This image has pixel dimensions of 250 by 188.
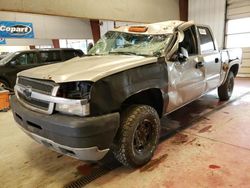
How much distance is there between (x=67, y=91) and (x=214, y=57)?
2903 mm

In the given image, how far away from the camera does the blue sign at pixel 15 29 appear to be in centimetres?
1163

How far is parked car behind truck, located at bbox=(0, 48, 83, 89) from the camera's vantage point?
22.5ft

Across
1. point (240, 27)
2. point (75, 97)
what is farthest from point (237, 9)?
point (75, 97)

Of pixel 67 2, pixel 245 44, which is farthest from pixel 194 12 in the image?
pixel 67 2

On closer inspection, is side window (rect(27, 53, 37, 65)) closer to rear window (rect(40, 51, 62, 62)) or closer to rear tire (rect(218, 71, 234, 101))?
rear window (rect(40, 51, 62, 62))

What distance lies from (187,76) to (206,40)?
1.13 meters

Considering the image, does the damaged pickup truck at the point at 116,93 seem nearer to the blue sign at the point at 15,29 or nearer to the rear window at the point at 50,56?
the rear window at the point at 50,56

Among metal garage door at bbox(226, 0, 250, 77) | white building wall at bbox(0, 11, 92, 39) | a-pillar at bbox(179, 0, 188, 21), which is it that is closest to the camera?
metal garage door at bbox(226, 0, 250, 77)

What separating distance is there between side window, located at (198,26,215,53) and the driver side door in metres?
0.26

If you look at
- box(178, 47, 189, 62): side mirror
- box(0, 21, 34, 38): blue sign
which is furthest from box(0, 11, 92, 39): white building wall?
box(178, 47, 189, 62): side mirror

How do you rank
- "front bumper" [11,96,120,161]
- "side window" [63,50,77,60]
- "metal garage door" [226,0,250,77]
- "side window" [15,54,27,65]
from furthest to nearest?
"metal garage door" [226,0,250,77] < "side window" [63,50,77,60] < "side window" [15,54,27,65] < "front bumper" [11,96,120,161]

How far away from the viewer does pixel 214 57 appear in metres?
3.90

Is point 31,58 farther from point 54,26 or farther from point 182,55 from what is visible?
point 54,26

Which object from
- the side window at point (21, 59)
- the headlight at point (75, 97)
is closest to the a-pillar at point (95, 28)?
the side window at point (21, 59)
